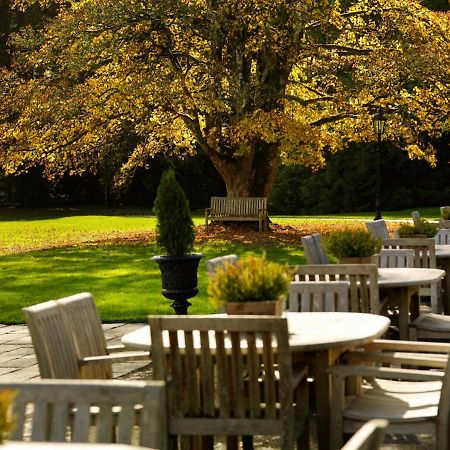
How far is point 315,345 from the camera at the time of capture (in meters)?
4.86

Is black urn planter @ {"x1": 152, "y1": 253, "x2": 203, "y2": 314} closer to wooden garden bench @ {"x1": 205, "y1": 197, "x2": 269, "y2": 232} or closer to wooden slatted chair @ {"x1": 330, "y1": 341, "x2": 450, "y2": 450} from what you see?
wooden slatted chair @ {"x1": 330, "y1": 341, "x2": 450, "y2": 450}

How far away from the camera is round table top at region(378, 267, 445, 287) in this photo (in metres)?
7.52

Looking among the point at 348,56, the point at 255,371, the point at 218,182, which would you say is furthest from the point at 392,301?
the point at 218,182

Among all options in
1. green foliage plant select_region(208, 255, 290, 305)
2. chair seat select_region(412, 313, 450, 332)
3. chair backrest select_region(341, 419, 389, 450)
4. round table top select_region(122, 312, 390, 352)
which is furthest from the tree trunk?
chair backrest select_region(341, 419, 389, 450)

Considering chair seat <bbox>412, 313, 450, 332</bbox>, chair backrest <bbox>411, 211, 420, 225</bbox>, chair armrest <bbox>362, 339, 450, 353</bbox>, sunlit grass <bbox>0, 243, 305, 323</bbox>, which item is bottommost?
sunlit grass <bbox>0, 243, 305, 323</bbox>

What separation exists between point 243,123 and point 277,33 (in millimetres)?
2493

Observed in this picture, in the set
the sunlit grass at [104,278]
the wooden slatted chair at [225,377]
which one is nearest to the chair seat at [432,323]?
the wooden slatted chair at [225,377]

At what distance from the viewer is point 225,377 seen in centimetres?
453

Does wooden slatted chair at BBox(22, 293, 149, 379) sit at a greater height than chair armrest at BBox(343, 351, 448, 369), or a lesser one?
greater

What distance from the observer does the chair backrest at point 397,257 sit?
949 cm

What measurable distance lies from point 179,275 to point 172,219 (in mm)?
532

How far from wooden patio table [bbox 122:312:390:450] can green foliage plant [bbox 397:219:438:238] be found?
5.53 m

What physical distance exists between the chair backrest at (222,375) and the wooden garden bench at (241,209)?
72.1 feet

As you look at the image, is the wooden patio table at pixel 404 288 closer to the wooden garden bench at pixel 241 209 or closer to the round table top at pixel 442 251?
the round table top at pixel 442 251
